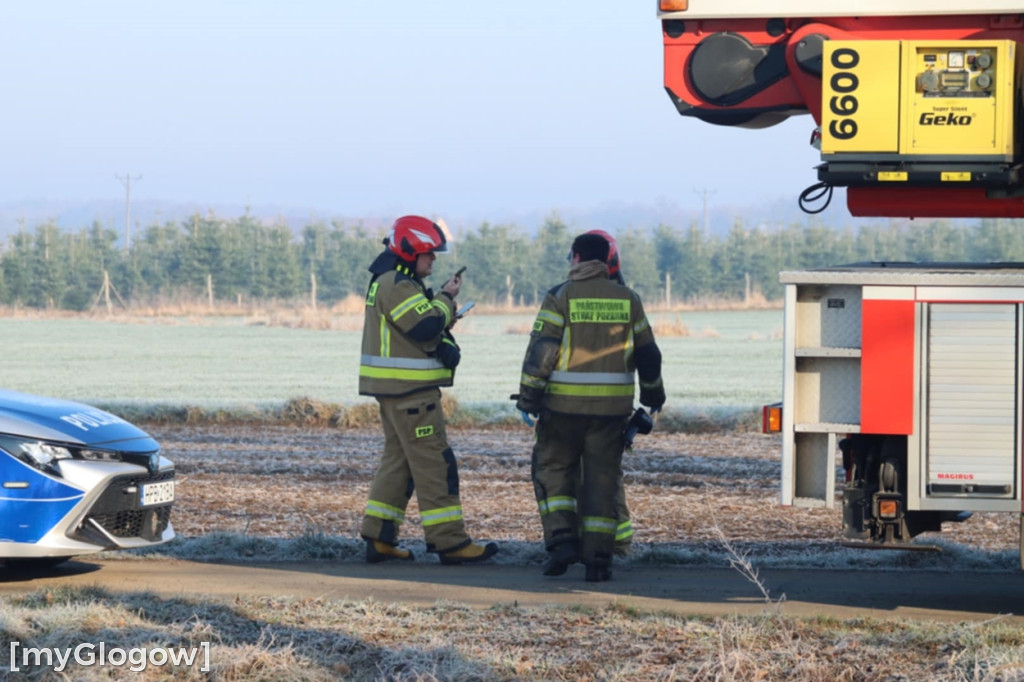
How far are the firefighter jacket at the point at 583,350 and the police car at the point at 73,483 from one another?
2162 mm

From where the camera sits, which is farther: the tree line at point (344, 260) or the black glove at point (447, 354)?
the tree line at point (344, 260)

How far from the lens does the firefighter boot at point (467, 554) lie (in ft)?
26.9

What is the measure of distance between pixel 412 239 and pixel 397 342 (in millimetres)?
627

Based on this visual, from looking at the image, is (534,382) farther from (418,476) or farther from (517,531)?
(517,531)

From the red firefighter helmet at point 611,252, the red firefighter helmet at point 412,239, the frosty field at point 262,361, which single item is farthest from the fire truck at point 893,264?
the frosty field at point 262,361

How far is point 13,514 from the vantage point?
22.9 feet

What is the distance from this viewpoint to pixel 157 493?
7570 millimetres

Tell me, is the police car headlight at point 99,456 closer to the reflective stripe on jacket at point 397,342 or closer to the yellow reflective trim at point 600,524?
the reflective stripe on jacket at point 397,342

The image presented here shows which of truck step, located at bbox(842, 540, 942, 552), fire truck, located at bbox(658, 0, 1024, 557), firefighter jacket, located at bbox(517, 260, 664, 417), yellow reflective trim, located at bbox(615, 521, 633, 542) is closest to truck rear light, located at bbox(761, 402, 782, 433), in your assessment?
fire truck, located at bbox(658, 0, 1024, 557)

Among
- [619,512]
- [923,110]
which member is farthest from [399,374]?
[923,110]

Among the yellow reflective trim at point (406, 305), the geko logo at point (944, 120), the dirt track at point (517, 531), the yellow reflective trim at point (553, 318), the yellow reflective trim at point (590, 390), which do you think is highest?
the geko logo at point (944, 120)

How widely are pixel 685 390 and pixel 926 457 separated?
18797 mm

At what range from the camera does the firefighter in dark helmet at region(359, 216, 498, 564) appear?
26.6 ft

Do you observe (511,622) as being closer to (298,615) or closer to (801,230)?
(298,615)
